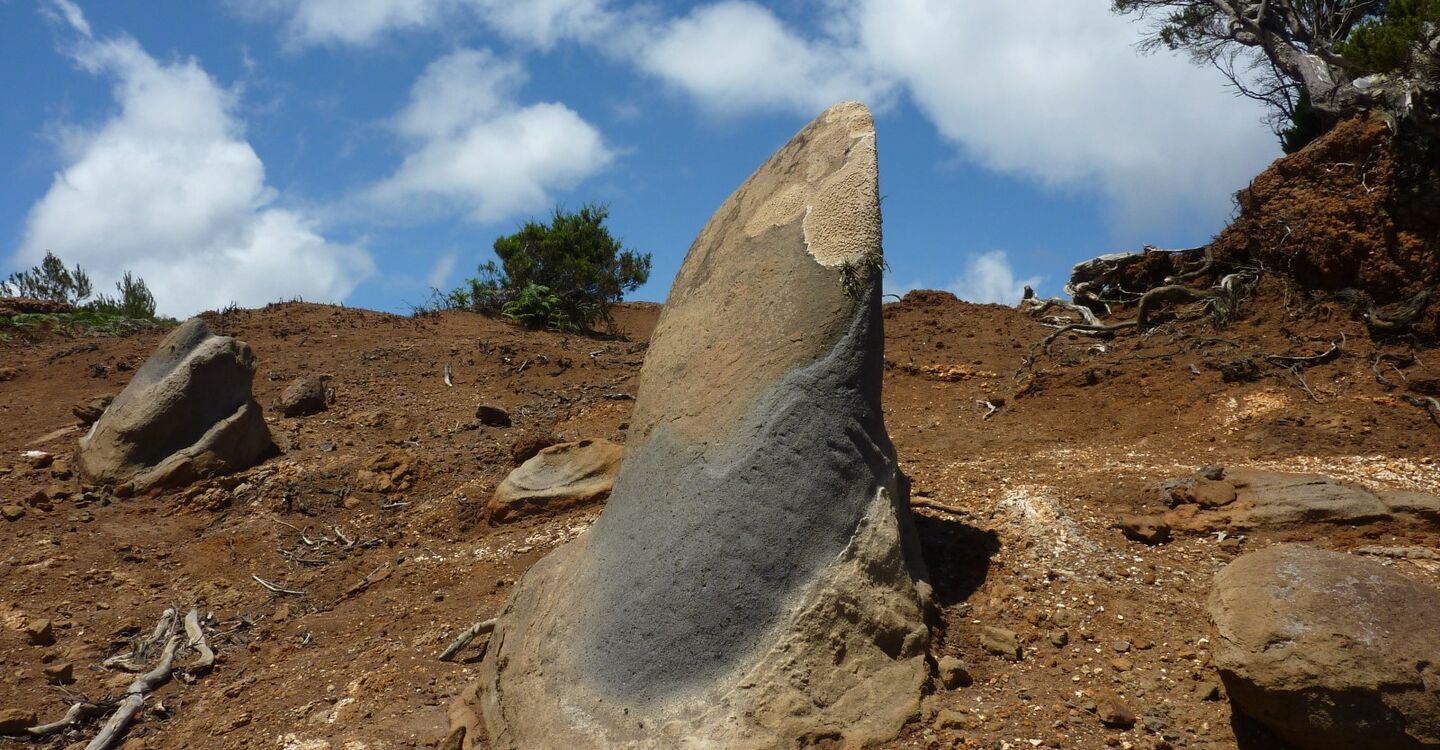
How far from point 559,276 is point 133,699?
1237cm

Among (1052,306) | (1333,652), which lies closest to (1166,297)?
(1052,306)

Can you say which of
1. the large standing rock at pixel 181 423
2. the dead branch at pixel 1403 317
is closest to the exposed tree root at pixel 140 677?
the large standing rock at pixel 181 423

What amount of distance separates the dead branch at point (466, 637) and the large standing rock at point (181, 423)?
3941 mm

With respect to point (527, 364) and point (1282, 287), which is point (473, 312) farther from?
point (1282, 287)

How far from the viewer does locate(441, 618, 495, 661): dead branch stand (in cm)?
455

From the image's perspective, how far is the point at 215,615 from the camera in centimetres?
563

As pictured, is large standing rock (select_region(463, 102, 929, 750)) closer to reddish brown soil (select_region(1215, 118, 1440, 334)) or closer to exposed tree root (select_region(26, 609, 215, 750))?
exposed tree root (select_region(26, 609, 215, 750))

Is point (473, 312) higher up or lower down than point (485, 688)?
higher up

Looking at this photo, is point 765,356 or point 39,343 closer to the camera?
point 765,356

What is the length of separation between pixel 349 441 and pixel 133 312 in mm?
10933

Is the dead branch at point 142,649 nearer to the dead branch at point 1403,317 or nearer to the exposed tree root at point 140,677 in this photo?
the exposed tree root at point 140,677

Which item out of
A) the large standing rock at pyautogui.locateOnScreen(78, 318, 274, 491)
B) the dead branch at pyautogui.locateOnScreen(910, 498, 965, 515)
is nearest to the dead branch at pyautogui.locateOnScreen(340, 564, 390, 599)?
the large standing rock at pyautogui.locateOnScreen(78, 318, 274, 491)

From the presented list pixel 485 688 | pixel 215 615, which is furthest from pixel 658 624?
pixel 215 615

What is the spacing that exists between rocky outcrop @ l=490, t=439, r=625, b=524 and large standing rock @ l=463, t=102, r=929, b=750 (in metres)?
1.63
